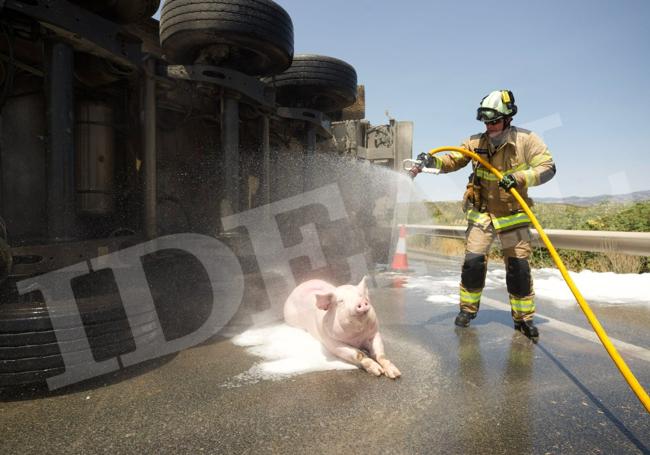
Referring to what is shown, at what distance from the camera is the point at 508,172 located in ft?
12.4

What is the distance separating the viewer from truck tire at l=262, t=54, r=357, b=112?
6043 millimetres

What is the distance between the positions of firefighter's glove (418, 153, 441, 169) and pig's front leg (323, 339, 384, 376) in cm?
194

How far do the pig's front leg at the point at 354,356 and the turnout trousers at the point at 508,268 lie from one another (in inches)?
60.6

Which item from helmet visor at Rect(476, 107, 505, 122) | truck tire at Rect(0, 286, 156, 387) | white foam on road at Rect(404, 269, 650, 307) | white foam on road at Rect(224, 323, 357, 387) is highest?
helmet visor at Rect(476, 107, 505, 122)

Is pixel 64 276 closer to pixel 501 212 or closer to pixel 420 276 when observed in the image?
pixel 501 212

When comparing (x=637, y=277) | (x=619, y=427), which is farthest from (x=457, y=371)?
(x=637, y=277)

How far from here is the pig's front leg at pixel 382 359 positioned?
2.69 m

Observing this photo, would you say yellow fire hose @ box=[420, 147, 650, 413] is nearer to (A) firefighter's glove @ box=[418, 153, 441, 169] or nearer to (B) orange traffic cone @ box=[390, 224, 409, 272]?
(A) firefighter's glove @ box=[418, 153, 441, 169]

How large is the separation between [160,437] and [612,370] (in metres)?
2.84

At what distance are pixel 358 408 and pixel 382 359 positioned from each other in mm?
661

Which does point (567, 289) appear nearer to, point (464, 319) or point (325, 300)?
point (464, 319)

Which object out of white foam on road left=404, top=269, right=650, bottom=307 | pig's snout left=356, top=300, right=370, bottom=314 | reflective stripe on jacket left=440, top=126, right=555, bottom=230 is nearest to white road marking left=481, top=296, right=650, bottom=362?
white foam on road left=404, top=269, right=650, bottom=307

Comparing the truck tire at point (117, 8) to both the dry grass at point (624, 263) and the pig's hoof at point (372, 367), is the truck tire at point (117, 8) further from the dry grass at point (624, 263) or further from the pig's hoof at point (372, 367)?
the dry grass at point (624, 263)

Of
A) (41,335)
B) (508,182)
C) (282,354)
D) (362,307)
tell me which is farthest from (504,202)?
(41,335)
